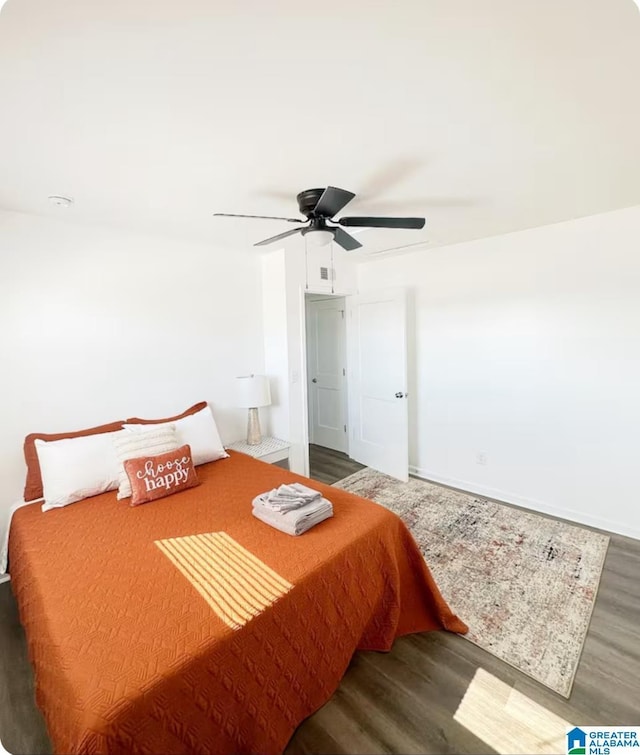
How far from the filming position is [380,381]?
4133 mm

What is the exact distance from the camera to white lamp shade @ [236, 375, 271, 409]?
339cm

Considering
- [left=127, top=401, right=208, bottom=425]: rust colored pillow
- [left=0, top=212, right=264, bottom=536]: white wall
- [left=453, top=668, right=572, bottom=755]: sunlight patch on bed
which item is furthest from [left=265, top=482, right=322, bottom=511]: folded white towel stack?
[left=0, top=212, right=264, bottom=536]: white wall

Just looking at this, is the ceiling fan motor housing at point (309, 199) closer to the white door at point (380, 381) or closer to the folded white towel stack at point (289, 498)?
the folded white towel stack at point (289, 498)

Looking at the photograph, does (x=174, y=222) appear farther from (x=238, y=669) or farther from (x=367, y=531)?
(x=238, y=669)

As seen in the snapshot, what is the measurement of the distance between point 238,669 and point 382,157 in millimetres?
2319

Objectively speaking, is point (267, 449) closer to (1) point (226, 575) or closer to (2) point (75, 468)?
(2) point (75, 468)

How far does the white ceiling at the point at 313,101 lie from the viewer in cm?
108

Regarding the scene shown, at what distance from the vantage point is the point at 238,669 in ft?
4.10

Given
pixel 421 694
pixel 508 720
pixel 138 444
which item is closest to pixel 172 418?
pixel 138 444

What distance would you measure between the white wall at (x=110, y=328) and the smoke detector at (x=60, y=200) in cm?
33

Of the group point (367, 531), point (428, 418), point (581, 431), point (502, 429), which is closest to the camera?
point (367, 531)

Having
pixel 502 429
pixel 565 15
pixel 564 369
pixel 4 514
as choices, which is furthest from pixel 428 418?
pixel 4 514

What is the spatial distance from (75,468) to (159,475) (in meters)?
0.53

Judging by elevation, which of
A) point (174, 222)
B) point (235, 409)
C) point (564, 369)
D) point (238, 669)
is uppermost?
point (174, 222)
